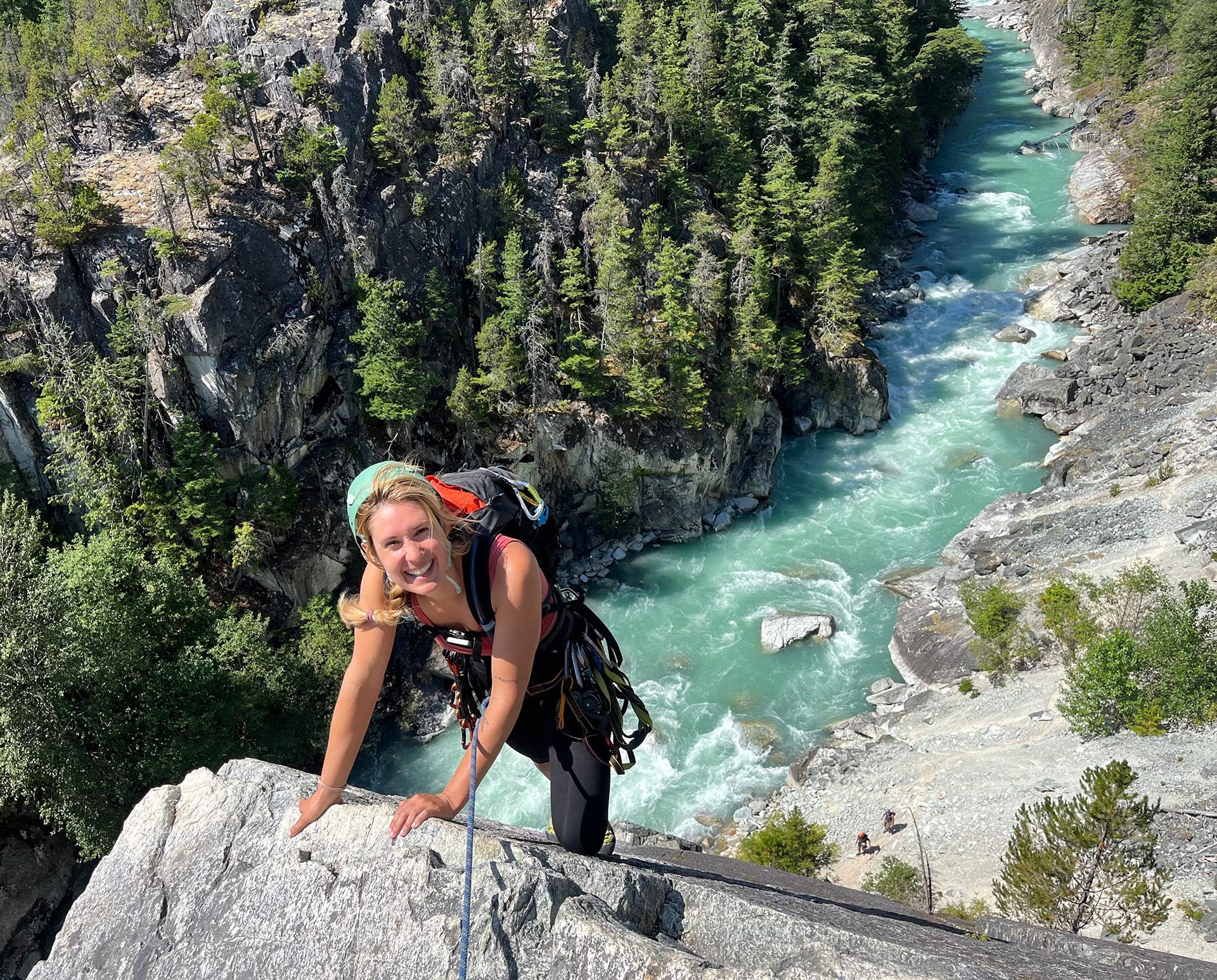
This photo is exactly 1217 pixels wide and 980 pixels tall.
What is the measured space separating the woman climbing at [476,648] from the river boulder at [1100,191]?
45093 mm

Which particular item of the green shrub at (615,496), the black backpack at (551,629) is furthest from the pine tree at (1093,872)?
the green shrub at (615,496)

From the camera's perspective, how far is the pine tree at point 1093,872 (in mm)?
11281

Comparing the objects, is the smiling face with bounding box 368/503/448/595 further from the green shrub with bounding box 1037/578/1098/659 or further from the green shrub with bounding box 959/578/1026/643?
the green shrub with bounding box 959/578/1026/643

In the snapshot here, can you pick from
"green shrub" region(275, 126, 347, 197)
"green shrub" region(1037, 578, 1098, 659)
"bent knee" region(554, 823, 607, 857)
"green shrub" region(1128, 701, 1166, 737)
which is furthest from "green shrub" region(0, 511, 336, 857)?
"green shrub" region(1128, 701, 1166, 737)

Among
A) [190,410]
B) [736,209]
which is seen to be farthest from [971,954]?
[736,209]

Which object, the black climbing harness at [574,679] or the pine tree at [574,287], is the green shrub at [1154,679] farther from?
the pine tree at [574,287]

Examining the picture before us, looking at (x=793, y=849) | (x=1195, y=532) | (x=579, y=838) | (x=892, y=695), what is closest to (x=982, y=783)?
(x=793, y=849)

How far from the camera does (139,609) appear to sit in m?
19.6

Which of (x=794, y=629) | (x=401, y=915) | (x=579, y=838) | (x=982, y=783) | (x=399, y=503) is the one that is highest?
(x=399, y=503)

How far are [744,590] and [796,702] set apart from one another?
15.2 ft

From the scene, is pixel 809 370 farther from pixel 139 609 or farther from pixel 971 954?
pixel 971 954

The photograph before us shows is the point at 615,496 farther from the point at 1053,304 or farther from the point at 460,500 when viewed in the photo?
the point at 460,500

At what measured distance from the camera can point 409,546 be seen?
4172 mm

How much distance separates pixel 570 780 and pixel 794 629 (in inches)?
779
